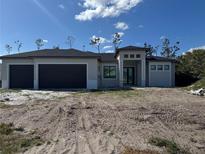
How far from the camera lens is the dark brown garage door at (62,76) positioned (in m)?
26.5

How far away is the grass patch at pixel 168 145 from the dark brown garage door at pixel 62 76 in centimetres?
2033

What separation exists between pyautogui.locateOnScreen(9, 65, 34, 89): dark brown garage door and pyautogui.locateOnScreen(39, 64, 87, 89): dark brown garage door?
1217mm

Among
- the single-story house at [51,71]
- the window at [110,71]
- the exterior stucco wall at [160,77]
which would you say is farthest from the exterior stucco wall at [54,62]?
the exterior stucco wall at [160,77]

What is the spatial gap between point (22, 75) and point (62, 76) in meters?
4.15

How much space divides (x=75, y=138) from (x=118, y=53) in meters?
25.1

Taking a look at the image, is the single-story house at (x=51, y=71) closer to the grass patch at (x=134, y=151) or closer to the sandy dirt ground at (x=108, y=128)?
the sandy dirt ground at (x=108, y=128)

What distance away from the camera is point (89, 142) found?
6449mm

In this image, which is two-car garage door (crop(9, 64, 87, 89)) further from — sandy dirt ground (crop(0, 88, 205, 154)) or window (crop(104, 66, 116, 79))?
sandy dirt ground (crop(0, 88, 205, 154))

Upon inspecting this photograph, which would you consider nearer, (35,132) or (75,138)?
(75,138)

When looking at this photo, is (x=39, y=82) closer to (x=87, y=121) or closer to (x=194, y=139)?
(x=87, y=121)

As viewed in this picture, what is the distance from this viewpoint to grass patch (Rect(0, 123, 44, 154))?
19.4 ft

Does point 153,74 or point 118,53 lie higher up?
point 118,53

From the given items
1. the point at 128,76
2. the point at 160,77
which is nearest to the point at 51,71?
the point at 128,76

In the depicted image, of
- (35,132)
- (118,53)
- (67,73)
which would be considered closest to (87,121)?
(35,132)
